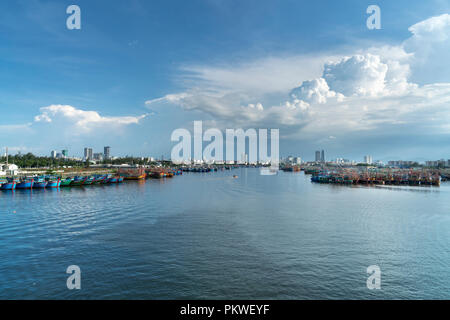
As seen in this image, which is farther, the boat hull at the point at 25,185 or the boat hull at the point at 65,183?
the boat hull at the point at 65,183

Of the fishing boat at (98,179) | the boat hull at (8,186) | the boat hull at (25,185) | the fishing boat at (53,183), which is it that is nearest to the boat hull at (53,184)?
the fishing boat at (53,183)

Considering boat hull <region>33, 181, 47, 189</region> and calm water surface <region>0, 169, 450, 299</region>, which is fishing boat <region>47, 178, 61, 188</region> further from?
calm water surface <region>0, 169, 450, 299</region>

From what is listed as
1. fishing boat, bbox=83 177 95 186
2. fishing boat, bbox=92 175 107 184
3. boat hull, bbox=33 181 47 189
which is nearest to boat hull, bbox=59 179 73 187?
fishing boat, bbox=83 177 95 186

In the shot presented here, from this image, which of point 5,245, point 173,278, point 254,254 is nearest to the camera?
point 173,278

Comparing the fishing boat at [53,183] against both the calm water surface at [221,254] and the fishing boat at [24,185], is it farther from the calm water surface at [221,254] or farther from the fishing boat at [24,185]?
the calm water surface at [221,254]

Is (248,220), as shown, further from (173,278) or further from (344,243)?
(173,278)
